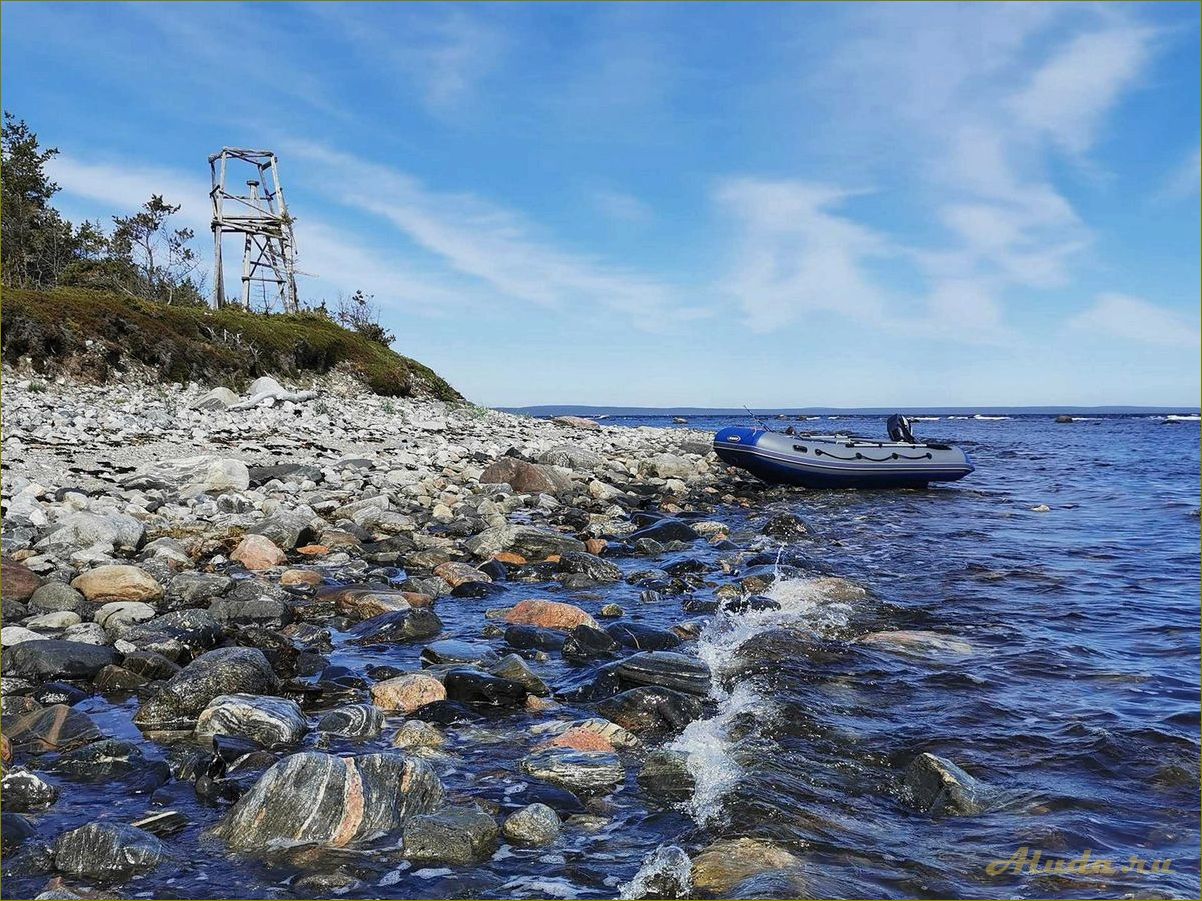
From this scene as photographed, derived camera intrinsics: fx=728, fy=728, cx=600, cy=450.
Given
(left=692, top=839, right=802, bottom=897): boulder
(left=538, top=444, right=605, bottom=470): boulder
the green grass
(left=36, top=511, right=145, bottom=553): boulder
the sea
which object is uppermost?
the green grass

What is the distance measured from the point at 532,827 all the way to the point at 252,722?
231 centimetres

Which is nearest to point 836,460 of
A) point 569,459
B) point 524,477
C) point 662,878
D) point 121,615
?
point 569,459

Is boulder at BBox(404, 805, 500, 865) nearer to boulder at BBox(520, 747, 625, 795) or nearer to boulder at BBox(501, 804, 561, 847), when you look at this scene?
boulder at BBox(501, 804, 561, 847)

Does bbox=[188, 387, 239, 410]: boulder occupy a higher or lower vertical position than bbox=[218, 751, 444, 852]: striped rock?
higher

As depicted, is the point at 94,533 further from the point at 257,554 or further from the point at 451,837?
the point at 451,837

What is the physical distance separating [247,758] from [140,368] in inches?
943

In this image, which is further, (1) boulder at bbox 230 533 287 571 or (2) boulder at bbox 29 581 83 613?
(1) boulder at bbox 230 533 287 571

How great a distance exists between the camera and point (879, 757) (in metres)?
5.34

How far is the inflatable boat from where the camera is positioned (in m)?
21.0

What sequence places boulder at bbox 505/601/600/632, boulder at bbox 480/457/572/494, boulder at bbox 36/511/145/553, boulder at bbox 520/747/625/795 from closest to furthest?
1. boulder at bbox 520/747/625/795
2. boulder at bbox 505/601/600/632
3. boulder at bbox 36/511/145/553
4. boulder at bbox 480/457/572/494

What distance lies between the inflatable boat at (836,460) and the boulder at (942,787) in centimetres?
1638

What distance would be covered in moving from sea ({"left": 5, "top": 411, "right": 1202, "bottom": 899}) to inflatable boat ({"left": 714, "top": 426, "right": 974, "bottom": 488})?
9.68 metres

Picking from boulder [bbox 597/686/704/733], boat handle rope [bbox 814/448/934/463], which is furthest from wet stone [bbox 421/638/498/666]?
boat handle rope [bbox 814/448/934/463]

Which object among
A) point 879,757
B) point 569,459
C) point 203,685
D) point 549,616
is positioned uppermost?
point 569,459
